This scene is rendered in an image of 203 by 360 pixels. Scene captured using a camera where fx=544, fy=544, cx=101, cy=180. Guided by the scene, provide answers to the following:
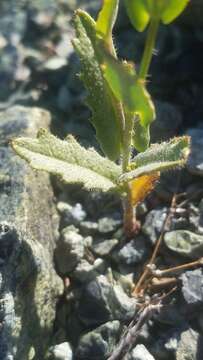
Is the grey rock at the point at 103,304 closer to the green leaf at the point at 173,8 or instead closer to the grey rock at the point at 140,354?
the grey rock at the point at 140,354

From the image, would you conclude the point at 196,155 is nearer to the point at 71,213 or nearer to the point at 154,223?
the point at 154,223

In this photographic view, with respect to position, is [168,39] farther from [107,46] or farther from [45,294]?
[45,294]

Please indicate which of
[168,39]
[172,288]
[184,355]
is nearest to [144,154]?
[172,288]

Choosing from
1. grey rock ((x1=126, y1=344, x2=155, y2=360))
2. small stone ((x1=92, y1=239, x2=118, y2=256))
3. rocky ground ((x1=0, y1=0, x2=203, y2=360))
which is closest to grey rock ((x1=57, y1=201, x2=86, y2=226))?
rocky ground ((x1=0, y1=0, x2=203, y2=360))

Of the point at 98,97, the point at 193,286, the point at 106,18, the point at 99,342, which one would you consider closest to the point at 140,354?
the point at 99,342

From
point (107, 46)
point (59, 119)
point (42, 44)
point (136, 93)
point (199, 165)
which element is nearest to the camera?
point (136, 93)

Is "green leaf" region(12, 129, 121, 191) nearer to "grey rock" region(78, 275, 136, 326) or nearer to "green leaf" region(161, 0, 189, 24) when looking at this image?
"grey rock" region(78, 275, 136, 326)

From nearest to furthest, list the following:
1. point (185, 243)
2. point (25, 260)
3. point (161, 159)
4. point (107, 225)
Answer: point (161, 159) < point (25, 260) < point (185, 243) < point (107, 225)
